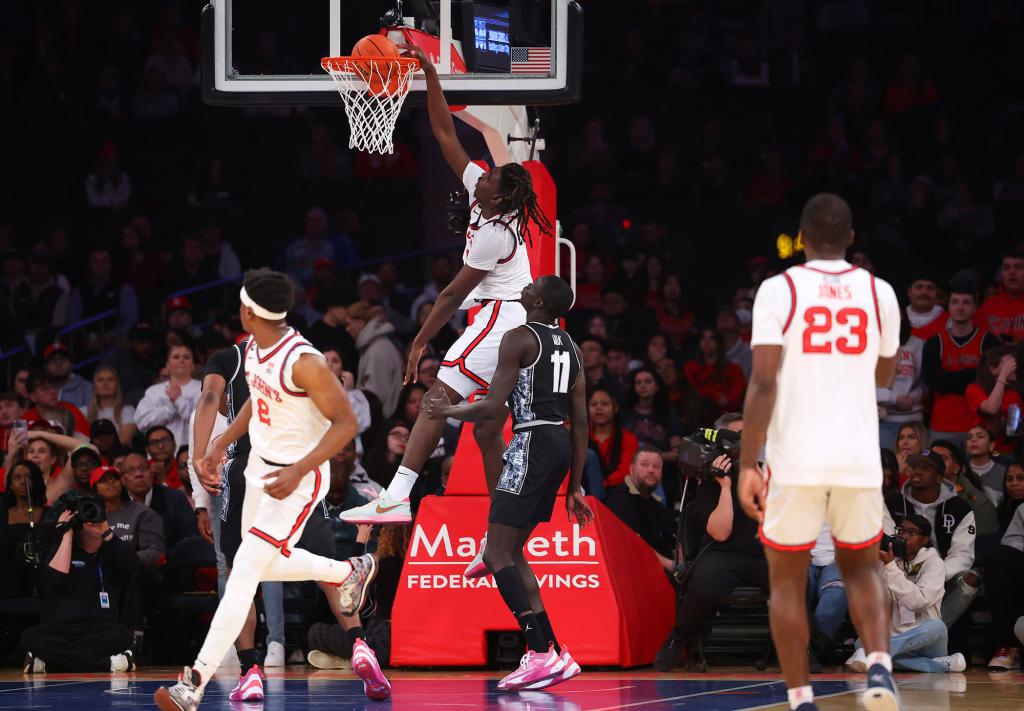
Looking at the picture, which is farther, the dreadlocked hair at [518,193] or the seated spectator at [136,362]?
the seated spectator at [136,362]

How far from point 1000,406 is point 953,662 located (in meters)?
2.58

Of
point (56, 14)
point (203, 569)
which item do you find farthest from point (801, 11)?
point (203, 569)

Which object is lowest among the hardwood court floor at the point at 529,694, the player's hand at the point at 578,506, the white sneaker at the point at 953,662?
the white sneaker at the point at 953,662

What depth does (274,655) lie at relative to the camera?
1173 centimetres

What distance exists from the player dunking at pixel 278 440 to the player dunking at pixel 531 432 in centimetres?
143

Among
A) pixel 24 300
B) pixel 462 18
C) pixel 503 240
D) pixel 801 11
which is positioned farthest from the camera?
pixel 801 11

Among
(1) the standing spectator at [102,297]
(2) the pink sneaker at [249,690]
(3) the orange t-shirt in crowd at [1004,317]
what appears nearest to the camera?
(2) the pink sneaker at [249,690]

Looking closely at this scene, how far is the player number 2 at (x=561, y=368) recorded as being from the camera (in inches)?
377

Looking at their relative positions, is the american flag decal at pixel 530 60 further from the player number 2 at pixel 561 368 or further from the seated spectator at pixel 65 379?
the seated spectator at pixel 65 379

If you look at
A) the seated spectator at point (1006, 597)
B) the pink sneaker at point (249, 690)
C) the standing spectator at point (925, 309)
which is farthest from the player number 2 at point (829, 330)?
the standing spectator at point (925, 309)

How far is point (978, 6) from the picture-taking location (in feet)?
71.3

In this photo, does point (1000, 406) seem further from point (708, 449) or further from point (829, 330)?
point (829, 330)

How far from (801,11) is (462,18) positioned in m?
11.5

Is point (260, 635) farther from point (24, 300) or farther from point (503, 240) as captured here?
point (24, 300)
